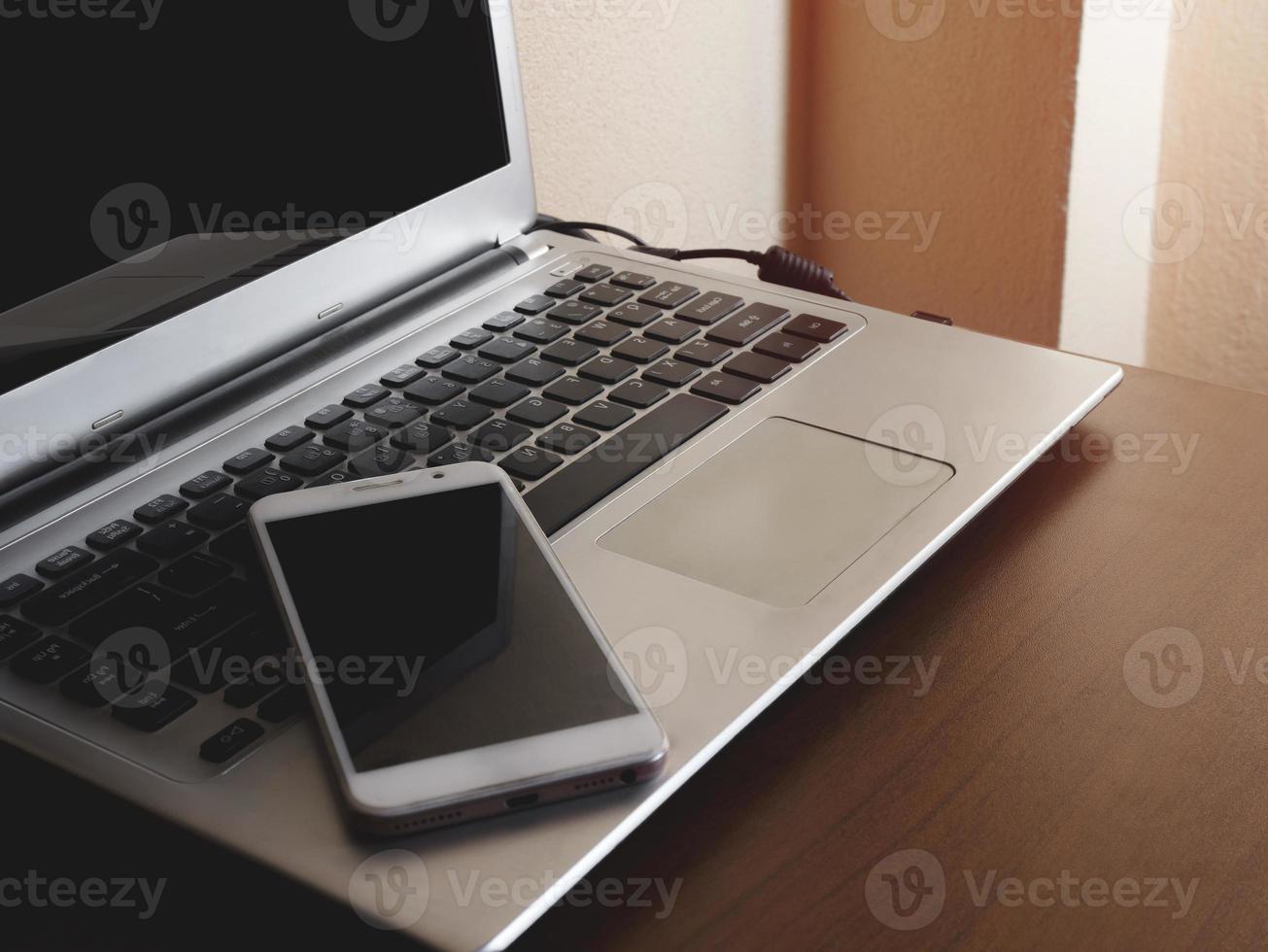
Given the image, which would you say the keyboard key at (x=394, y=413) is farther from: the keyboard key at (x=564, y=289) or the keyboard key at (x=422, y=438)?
the keyboard key at (x=564, y=289)

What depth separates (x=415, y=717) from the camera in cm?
37

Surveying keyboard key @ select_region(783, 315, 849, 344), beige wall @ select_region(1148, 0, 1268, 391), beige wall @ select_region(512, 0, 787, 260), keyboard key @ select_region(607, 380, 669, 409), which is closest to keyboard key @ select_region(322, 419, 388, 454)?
keyboard key @ select_region(607, 380, 669, 409)

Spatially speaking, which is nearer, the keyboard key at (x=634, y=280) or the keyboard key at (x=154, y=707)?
the keyboard key at (x=154, y=707)

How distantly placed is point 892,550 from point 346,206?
1.01ft

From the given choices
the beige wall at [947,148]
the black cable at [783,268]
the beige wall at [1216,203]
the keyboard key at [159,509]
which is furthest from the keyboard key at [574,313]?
the beige wall at [1216,203]

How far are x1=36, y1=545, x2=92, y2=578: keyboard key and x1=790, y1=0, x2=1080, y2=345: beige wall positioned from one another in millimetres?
849

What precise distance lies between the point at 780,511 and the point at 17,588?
0.93 feet

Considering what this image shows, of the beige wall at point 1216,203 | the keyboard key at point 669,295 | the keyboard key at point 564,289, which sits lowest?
the beige wall at point 1216,203

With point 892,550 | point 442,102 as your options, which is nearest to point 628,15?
point 442,102

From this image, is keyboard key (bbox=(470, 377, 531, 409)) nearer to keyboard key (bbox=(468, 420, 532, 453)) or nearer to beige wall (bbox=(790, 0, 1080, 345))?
keyboard key (bbox=(468, 420, 532, 453))

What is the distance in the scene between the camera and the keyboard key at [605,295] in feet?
2.07

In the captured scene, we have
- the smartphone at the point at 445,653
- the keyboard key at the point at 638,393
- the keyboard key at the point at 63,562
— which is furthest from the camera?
the keyboard key at the point at 638,393

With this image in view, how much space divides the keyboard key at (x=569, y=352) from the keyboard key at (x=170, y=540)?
0.19 m

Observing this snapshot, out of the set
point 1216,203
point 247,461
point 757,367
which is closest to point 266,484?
point 247,461
